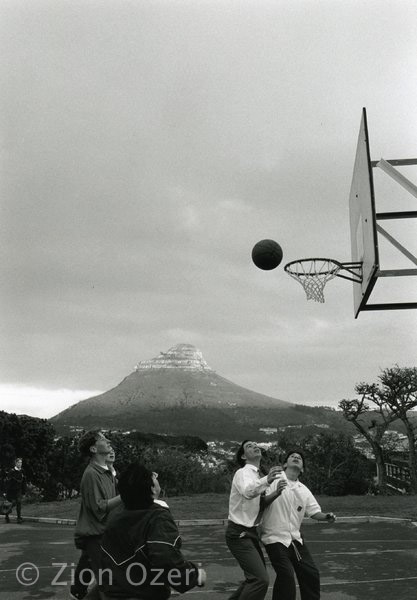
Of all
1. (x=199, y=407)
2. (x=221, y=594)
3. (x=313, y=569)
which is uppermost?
(x=199, y=407)

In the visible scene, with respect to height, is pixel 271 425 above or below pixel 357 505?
above

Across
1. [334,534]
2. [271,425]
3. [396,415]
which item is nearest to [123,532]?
[334,534]

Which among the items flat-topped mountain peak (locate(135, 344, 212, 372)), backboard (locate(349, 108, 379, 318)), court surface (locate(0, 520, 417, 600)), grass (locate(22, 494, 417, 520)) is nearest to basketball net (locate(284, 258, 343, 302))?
backboard (locate(349, 108, 379, 318))

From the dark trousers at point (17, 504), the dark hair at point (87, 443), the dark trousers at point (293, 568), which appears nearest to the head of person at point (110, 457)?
the dark hair at point (87, 443)

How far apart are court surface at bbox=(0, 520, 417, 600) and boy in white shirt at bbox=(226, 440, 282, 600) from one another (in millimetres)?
1761

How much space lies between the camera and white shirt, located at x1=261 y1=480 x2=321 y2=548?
5.68m

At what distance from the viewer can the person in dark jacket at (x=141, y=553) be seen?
3.14 meters

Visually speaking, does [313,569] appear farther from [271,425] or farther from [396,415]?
[271,425]

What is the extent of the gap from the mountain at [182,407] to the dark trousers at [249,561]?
65.5 metres

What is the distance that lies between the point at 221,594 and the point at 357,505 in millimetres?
10460

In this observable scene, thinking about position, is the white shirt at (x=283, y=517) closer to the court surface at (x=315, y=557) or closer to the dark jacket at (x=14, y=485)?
the court surface at (x=315, y=557)

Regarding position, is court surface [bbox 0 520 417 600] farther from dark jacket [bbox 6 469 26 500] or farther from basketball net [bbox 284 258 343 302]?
basketball net [bbox 284 258 343 302]

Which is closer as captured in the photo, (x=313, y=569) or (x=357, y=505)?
(x=313, y=569)

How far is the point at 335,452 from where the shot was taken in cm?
2564
